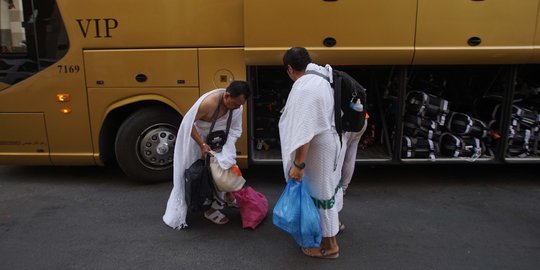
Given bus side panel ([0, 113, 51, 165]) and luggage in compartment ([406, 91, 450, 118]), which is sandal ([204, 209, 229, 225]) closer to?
bus side panel ([0, 113, 51, 165])

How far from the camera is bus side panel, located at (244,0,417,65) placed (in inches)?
183

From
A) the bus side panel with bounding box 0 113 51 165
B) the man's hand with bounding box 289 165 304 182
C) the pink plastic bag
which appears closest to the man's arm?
the pink plastic bag

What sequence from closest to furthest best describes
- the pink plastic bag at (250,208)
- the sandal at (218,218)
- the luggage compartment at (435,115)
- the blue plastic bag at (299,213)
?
the blue plastic bag at (299,213) → the pink plastic bag at (250,208) → the sandal at (218,218) → the luggage compartment at (435,115)

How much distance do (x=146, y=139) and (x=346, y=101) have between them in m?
2.72

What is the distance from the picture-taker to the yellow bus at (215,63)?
472 cm

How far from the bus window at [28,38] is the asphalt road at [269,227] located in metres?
1.42

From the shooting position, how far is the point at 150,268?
3.51 meters

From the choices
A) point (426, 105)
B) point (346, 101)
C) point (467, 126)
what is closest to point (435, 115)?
point (426, 105)

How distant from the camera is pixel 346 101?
333cm

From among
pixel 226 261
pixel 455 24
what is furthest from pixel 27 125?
pixel 455 24

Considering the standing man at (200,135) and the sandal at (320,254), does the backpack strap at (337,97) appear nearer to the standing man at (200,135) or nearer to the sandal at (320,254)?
the standing man at (200,135)

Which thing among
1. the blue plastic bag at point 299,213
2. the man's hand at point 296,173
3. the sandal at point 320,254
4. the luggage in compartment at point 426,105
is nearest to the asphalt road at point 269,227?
the sandal at point 320,254

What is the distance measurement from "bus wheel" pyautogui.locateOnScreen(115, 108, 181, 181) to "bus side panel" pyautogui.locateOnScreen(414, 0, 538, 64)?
2.87m

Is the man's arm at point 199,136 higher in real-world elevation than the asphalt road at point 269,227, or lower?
higher
